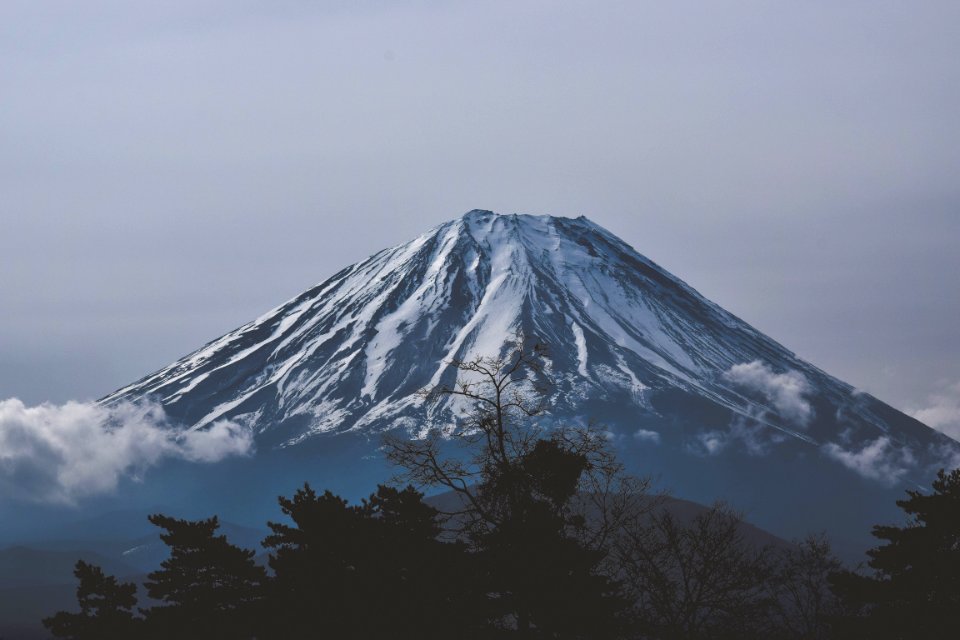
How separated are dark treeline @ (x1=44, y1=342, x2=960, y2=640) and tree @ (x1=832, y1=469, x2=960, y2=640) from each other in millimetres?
37

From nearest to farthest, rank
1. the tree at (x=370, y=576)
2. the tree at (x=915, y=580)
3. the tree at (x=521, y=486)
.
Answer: the tree at (x=521, y=486) < the tree at (x=370, y=576) < the tree at (x=915, y=580)

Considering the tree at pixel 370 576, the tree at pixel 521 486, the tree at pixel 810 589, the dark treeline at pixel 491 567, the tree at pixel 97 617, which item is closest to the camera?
the tree at pixel 521 486

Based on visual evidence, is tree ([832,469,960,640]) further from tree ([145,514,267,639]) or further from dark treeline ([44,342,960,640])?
tree ([145,514,267,639])

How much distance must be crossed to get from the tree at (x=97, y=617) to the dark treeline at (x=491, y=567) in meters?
0.04

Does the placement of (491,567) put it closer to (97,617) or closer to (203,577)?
(97,617)

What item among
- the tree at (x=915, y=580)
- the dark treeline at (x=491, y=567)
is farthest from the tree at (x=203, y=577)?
the tree at (x=915, y=580)

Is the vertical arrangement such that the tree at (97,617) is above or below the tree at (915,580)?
above

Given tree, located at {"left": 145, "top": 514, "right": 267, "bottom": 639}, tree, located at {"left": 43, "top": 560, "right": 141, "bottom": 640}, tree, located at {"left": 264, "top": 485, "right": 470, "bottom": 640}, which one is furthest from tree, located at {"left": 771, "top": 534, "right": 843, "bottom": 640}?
tree, located at {"left": 43, "top": 560, "right": 141, "bottom": 640}

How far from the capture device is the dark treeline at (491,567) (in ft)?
64.4

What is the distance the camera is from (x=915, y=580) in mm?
29562

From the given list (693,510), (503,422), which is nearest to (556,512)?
(503,422)

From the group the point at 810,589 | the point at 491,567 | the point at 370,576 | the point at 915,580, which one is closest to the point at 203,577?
the point at 370,576

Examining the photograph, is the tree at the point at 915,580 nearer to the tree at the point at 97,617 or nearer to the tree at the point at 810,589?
the tree at the point at 810,589

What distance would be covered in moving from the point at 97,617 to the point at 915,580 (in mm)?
17777
